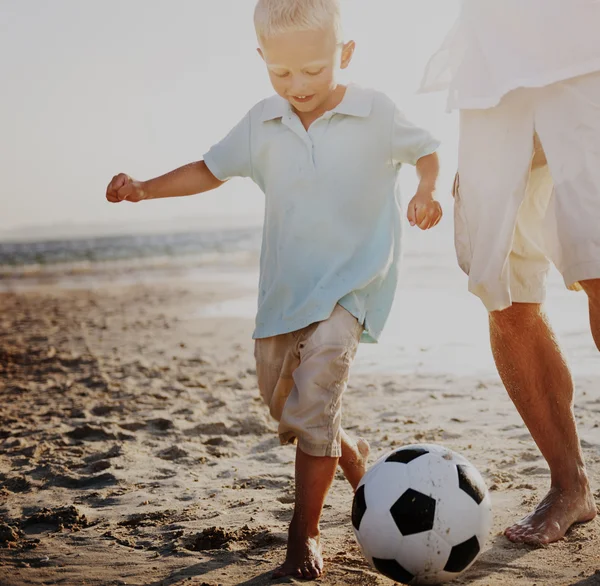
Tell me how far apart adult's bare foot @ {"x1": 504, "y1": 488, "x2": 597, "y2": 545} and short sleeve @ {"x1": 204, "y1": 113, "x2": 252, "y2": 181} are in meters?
1.70

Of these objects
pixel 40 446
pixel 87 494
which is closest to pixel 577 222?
pixel 87 494

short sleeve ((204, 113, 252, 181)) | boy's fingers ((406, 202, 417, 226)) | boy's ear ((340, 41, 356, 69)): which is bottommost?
boy's fingers ((406, 202, 417, 226))

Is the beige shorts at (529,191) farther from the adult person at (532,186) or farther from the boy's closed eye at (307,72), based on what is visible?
the boy's closed eye at (307,72)

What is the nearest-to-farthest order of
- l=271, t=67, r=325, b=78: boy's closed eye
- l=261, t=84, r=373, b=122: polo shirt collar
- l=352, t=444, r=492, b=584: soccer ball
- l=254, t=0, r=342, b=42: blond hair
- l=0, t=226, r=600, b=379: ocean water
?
l=352, t=444, r=492, b=584: soccer ball < l=254, t=0, r=342, b=42: blond hair < l=271, t=67, r=325, b=78: boy's closed eye < l=261, t=84, r=373, b=122: polo shirt collar < l=0, t=226, r=600, b=379: ocean water

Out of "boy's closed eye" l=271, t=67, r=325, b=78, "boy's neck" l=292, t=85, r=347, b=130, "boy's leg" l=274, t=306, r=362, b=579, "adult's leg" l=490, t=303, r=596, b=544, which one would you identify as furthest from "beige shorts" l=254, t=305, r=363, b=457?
"boy's closed eye" l=271, t=67, r=325, b=78

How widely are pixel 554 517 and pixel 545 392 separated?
465mm

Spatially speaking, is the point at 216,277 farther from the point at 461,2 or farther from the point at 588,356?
the point at 461,2

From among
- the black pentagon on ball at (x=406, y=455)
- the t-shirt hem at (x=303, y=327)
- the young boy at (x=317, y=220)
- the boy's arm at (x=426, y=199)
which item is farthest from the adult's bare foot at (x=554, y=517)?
the boy's arm at (x=426, y=199)

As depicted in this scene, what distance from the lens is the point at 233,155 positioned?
3.32m

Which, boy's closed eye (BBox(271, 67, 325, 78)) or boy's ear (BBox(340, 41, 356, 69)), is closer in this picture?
boy's closed eye (BBox(271, 67, 325, 78))

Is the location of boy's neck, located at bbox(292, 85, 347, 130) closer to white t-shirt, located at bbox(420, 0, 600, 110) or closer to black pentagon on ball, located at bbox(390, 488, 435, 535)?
white t-shirt, located at bbox(420, 0, 600, 110)

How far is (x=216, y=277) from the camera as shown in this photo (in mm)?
19500

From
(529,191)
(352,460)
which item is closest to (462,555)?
(352,460)

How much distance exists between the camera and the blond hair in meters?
2.86
